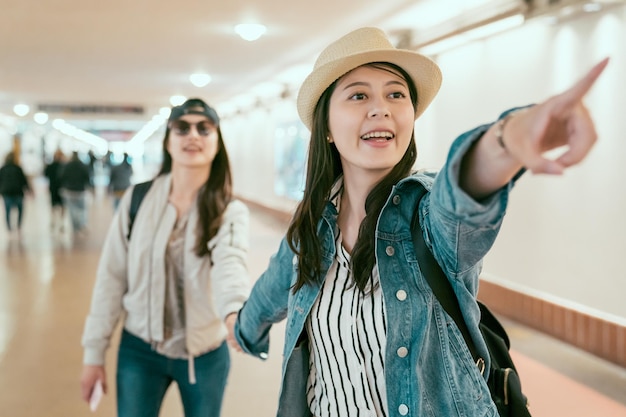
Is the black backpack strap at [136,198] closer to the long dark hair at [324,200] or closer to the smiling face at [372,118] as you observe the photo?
the long dark hair at [324,200]

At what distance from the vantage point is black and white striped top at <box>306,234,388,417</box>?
1467 mm

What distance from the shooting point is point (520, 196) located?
715cm

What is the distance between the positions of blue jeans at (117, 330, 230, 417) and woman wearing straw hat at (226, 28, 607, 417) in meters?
0.79

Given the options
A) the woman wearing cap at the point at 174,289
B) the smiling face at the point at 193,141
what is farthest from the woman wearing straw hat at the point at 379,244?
the smiling face at the point at 193,141

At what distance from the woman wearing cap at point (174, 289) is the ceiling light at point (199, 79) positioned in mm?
12816

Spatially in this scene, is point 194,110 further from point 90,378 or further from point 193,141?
point 90,378

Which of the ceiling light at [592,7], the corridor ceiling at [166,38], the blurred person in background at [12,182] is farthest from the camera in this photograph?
the blurred person in background at [12,182]

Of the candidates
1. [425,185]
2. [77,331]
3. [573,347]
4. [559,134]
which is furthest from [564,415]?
[77,331]

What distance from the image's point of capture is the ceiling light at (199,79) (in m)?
15.1

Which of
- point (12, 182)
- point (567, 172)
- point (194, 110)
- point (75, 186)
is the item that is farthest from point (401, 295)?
point (12, 182)

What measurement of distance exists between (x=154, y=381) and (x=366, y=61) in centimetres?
157

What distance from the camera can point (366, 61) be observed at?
1627mm

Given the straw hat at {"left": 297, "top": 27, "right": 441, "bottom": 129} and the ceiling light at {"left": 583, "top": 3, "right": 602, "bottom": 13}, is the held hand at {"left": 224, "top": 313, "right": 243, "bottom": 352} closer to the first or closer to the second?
the straw hat at {"left": 297, "top": 27, "right": 441, "bottom": 129}

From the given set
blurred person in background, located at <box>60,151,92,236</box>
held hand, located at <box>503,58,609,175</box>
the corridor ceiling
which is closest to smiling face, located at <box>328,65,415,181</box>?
held hand, located at <box>503,58,609,175</box>
